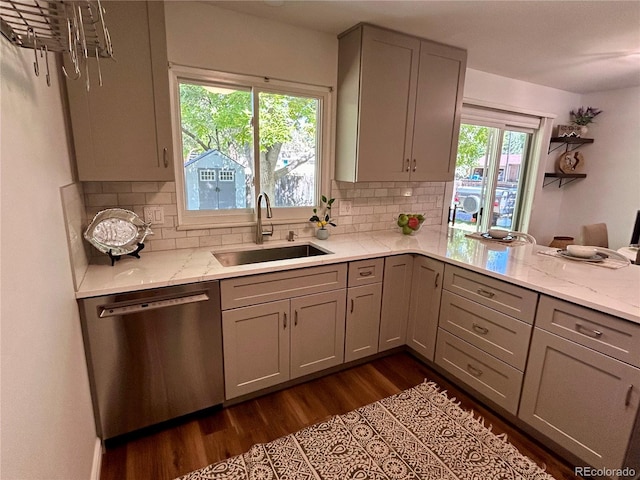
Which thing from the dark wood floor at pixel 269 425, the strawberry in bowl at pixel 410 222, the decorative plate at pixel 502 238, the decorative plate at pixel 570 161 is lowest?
the dark wood floor at pixel 269 425

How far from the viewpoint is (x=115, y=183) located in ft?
6.70

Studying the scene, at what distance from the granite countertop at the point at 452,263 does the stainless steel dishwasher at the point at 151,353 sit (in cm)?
8

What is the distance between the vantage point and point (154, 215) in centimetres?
217

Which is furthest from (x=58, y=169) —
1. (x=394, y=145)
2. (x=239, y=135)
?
(x=394, y=145)

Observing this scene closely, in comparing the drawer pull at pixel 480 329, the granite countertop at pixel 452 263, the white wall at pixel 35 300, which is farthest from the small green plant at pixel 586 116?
the white wall at pixel 35 300

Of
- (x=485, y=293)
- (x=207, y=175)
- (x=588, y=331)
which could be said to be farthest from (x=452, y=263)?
(x=207, y=175)

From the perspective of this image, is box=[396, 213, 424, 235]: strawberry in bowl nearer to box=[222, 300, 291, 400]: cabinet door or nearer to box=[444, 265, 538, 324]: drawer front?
box=[444, 265, 538, 324]: drawer front

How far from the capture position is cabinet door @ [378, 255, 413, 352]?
2.45 meters

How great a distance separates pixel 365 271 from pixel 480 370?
0.94 meters

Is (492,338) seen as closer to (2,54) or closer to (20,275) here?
(20,275)

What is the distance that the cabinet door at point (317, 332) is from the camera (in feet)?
7.11

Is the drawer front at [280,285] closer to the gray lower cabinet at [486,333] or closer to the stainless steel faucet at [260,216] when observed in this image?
the stainless steel faucet at [260,216]

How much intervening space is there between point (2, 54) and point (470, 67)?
340 cm

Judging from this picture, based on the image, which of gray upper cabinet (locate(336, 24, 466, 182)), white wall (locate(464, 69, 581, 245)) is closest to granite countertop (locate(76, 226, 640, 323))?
gray upper cabinet (locate(336, 24, 466, 182))
